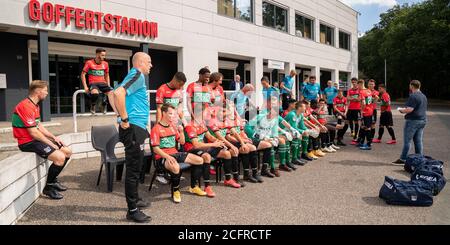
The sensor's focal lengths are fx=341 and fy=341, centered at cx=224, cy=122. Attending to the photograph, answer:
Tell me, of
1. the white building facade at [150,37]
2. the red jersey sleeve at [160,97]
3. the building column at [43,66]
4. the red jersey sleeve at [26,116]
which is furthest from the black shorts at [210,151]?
the white building facade at [150,37]

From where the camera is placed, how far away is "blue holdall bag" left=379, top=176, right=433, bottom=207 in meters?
4.52

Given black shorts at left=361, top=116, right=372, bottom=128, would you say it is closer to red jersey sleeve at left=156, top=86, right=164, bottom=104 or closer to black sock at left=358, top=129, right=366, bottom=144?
black sock at left=358, top=129, right=366, bottom=144

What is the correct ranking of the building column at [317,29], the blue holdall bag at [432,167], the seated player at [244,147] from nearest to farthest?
the blue holdall bag at [432,167]
the seated player at [244,147]
the building column at [317,29]

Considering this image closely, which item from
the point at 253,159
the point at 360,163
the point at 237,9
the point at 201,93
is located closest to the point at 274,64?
the point at 237,9

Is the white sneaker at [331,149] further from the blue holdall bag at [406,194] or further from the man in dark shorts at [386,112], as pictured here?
the blue holdall bag at [406,194]

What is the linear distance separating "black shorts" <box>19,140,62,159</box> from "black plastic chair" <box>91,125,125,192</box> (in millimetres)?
874

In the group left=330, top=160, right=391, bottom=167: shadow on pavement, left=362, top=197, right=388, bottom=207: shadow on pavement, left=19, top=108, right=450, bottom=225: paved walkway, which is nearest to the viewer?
left=19, top=108, right=450, bottom=225: paved walkway

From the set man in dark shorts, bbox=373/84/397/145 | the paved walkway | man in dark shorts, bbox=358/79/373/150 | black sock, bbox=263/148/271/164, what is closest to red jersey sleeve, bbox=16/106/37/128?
the paved walkway

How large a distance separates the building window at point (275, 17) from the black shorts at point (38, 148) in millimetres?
17164

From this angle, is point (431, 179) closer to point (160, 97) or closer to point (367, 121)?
point (160, 97)

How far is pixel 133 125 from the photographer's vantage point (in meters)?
4.01

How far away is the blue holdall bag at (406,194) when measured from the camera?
452 centimetres
